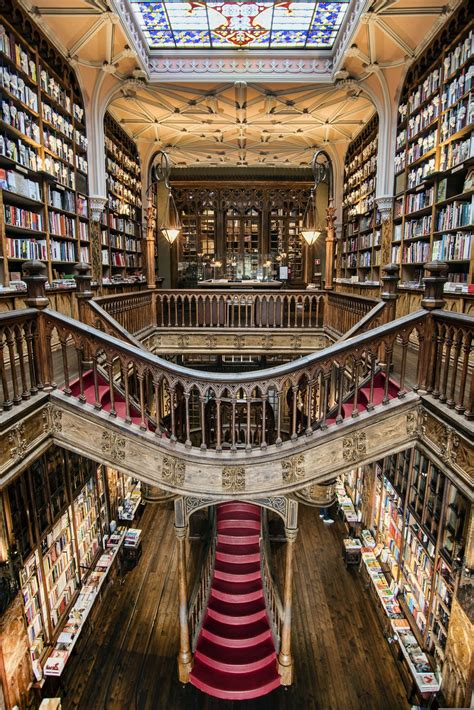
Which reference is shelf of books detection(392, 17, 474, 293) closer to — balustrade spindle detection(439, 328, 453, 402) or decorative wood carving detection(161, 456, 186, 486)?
balustrade spindle detection(439, 328, 453, 402)

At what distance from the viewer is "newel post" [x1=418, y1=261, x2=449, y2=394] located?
2984 mm

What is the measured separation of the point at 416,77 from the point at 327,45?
78.4 inches

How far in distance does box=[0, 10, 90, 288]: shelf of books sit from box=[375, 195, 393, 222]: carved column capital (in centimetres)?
497

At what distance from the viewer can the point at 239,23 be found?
22.0 ft

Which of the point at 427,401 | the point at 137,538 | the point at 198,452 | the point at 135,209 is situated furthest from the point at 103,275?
the point at 427,401

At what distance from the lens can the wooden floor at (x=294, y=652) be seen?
4.08m

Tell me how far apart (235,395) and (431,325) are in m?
1.59

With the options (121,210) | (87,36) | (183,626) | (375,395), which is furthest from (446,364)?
(121,210)

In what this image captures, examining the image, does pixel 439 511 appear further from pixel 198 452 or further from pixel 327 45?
pixel 327 45

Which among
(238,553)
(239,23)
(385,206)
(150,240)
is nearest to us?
(238,553)

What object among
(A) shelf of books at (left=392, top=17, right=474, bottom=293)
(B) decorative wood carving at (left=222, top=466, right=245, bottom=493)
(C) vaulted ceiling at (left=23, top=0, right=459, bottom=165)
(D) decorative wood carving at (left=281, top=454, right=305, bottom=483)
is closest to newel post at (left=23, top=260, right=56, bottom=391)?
(B) decorative wood carving at (left=222, top=466, right=245, bottom=493)

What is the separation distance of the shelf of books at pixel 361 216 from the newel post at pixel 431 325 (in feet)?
15.7

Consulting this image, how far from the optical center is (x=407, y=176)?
645cm

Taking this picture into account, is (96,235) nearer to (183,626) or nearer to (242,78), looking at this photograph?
(242,78)
